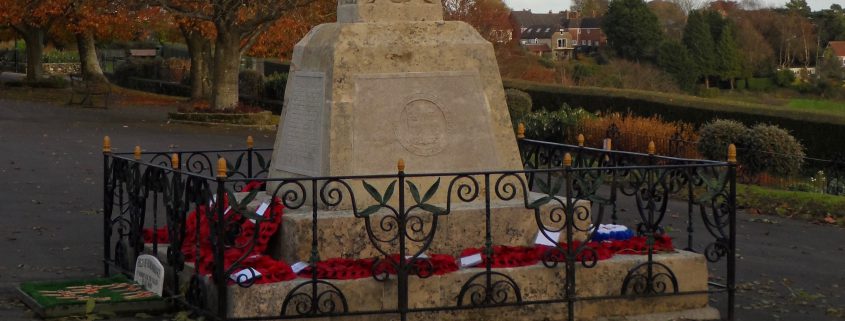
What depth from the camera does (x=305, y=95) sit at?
30.8 feet

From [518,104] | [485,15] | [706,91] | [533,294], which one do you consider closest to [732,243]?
[533,294]

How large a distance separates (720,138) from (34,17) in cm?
2354

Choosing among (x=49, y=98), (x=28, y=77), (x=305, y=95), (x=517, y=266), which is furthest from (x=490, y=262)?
(x=28, y=77)

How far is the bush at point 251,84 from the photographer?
36.5 meters

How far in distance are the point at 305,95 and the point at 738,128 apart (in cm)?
1243

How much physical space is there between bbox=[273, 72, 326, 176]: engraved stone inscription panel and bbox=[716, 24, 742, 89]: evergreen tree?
6060 centimetres

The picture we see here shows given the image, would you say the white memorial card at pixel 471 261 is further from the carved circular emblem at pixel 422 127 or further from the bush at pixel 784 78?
the bush at pixel 784 78

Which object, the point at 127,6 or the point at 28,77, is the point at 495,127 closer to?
the point at 127,6

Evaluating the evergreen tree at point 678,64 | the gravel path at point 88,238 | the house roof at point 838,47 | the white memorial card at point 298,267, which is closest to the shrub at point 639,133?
the gravel path at point 88,238

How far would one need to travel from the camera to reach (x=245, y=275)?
25.8ft

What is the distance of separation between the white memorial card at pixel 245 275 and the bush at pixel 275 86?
27.3 m

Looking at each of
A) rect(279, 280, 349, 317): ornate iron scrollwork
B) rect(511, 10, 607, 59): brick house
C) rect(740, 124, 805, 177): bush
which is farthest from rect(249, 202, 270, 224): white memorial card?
rect(511, 10, 607, 59): brick house

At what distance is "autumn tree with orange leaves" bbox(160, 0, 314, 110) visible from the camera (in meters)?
28.0

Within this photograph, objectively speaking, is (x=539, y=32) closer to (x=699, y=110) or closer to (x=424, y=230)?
(x=699, y=110)
